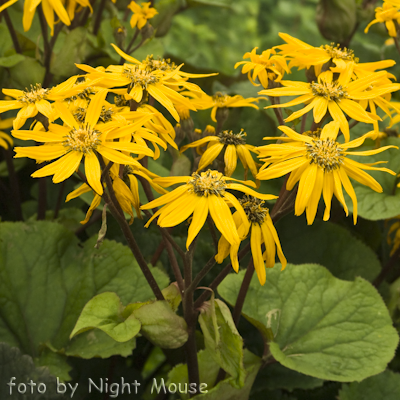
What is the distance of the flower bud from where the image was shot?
38.5 inches

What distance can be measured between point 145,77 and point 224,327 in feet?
0.91

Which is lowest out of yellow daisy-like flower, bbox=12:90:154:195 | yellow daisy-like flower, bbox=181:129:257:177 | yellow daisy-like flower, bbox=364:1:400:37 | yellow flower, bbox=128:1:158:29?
yellow daisy-like flower, bbox=181:129:257:177

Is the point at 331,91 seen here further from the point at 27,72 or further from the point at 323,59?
the point at 27,72

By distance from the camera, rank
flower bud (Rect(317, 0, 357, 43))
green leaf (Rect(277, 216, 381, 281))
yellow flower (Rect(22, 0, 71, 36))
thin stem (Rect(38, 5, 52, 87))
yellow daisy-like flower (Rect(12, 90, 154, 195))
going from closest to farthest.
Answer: yellow daisy-like flower (Rect(12, 90, 154, 195)) → yellow flower (Rect(22, 0, 71, 36)) → thin stem (Rect(38, 5, 52, 87)) → green leaf (Rect(277, 216, 381, 281)) → flower bud (Rect(317, 0, 357, 43))

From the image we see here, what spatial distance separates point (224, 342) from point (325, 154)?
0.23 m

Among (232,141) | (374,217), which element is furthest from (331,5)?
(232,141)

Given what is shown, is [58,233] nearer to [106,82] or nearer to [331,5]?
[106,82]

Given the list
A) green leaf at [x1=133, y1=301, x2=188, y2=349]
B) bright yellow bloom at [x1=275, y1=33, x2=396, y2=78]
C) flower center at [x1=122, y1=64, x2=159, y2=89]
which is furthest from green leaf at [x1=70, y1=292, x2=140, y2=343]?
bright yellow bloom at [x1=275, y1=33, x2=396, y2=78]

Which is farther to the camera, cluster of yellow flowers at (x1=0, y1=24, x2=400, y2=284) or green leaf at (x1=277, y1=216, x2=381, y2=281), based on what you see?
green leaf at (x1=277, y1=216, x2=381, y2=281)

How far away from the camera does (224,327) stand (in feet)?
1.58

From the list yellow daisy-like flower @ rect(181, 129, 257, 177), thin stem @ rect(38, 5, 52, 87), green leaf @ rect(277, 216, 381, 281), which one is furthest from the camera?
green leaf @ rect(277, 216, 381, 281)

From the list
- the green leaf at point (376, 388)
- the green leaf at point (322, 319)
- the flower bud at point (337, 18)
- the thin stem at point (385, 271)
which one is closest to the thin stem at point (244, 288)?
the green leaf at point (322, 319)

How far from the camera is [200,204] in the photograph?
0.41m

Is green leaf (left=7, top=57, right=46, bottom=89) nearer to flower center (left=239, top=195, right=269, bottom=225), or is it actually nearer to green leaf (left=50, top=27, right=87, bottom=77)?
green leaf (left=50, top=27, right=87, bottom=77)
